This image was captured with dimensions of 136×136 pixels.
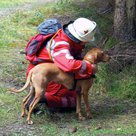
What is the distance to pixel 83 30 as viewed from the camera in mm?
6766

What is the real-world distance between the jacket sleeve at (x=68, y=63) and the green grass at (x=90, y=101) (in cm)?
67

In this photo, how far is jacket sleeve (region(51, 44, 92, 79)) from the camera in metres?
6.56

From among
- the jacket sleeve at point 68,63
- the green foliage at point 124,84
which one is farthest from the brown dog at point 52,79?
the green foliage at point 124,84

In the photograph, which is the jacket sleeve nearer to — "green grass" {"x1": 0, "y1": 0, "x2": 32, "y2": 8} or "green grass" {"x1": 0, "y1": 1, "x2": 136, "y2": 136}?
"green grass" {"x1": 0, "y1": 1, "x2": 136, "y2": 136}

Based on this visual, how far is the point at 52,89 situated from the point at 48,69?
0.66 meters

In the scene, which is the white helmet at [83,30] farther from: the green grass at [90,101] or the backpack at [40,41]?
the green grass at [90,101]

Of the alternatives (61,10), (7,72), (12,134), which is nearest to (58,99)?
(12,134)

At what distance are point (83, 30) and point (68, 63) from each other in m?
0.53

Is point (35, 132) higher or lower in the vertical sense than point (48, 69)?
lower

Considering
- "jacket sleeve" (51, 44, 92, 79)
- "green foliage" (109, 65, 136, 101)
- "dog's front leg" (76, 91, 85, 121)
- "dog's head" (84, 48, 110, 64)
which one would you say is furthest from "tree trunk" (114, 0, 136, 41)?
"jacket sleeve" (51, 44, 92, 79)

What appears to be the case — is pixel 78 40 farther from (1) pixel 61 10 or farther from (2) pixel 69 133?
(1) pixel 61 10

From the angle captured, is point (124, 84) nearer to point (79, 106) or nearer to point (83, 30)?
point (79, 106)

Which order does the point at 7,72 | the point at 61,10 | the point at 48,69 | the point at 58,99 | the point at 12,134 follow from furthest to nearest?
1. the point at 61,10
2. the point at 7,72
3. the point at 58,99
4. the point at 48,69
5. the point at 12,134

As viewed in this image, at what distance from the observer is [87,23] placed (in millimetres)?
6797
